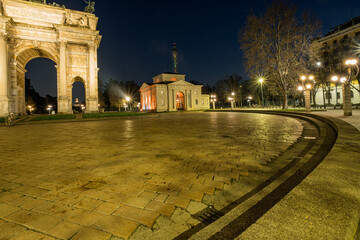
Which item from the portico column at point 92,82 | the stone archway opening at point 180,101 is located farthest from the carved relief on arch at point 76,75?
the stone archway opening at point 180,101

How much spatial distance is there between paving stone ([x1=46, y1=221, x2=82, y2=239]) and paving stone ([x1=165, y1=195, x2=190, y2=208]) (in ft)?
3.86

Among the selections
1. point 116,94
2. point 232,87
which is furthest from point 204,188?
point 116,94

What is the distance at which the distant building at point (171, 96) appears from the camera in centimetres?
5578

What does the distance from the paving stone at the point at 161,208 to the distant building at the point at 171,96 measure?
174 ft

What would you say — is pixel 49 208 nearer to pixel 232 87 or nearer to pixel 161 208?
pixel 161 208

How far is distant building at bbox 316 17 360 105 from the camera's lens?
125 feet

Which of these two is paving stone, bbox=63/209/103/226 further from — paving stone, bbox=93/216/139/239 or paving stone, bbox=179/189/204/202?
paving stone, bbox=179/189/204/202

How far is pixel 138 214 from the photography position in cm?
229

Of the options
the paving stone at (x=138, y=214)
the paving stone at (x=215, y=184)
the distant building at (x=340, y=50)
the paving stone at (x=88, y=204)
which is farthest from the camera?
the distant building at (x=340, y=50)

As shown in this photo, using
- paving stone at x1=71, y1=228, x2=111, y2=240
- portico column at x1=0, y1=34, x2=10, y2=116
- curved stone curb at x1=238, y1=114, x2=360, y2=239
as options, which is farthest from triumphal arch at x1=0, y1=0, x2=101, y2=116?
curved stone curb at x1=238, y1=114, x2=360, y2=239

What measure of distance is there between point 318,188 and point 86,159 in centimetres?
505

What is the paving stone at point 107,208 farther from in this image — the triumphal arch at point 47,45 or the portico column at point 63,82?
the portico column at point 63,82

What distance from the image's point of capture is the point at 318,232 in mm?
1605

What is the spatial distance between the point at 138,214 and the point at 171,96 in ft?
181
